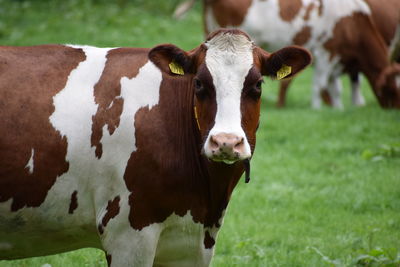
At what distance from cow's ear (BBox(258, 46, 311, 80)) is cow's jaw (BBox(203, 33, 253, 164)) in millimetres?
204

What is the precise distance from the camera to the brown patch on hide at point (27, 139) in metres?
4.07

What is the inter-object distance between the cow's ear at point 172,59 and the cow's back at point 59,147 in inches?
6.5

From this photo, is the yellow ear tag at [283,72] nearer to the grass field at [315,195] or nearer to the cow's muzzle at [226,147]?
the cow's muzzle at [226,147]

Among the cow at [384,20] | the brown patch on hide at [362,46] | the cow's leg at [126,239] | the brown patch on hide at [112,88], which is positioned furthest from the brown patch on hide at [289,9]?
the cow's leg at [126,239]

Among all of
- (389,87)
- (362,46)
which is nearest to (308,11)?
(362,46)

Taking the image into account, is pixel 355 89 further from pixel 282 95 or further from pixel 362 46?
pixel 282 95

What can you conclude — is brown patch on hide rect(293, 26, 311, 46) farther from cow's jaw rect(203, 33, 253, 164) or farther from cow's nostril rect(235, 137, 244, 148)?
cow's nostril rect(235, 137, 244, 148)

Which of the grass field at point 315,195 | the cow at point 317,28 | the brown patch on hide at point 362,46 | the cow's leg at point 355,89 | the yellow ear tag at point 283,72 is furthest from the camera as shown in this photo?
the cow's leg at point 355,89

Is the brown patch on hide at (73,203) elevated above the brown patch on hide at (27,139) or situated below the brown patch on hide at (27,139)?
below

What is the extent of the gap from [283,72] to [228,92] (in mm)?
634

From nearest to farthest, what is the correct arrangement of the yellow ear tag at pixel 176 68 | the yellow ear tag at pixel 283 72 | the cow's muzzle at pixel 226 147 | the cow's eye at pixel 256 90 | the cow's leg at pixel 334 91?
the cow's muzzle at pixel 226 147, the cow's eye at pixel 256 90, the yellow ear tag at pixel 176 68, the yellow ear tag at pixel 283 72, the cow's leg at pixel 334 91

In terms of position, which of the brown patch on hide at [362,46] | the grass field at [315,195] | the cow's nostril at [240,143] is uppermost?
the cow's nostril at [240,143]

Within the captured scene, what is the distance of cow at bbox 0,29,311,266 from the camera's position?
4070mm

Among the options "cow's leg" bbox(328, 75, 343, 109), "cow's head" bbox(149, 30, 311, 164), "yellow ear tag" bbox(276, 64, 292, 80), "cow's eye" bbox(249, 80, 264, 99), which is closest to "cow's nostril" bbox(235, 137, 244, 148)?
"cow's head" bbox(149, 30, 311, 164)
